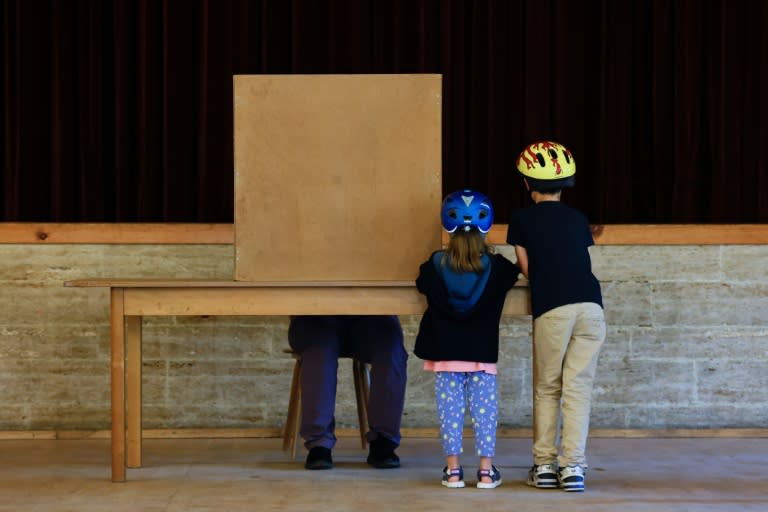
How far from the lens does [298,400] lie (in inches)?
192

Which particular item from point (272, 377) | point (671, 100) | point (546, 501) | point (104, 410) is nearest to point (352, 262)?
point (546, 501)

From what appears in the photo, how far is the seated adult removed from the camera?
4566mm

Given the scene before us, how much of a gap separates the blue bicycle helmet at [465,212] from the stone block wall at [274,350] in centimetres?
142

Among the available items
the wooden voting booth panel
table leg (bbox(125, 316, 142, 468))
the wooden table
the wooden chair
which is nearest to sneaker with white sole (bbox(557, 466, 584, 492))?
the wooden table

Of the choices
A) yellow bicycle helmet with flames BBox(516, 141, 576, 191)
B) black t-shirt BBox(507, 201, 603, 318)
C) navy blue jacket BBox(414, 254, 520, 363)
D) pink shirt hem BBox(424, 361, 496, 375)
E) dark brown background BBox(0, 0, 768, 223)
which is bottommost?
A: pink shirt hem BBox(424, 361, 496, 375)

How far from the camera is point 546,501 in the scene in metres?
3.96

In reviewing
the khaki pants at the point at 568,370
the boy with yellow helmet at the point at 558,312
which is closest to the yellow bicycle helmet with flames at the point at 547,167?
the boy with yellow helmet at the point at 558,312

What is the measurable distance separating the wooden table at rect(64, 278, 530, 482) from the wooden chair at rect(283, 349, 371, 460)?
57 centimetres

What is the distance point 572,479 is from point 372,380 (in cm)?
90

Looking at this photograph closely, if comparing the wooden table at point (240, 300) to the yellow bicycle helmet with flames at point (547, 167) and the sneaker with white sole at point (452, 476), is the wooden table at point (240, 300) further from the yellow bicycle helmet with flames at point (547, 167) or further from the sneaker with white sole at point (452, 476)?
the sneaker with white sole at point (452, 476)

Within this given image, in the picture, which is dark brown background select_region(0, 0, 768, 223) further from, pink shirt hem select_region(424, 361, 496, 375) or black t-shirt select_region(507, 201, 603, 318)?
pink shirt hem select_region(424, 361, 496, 375)

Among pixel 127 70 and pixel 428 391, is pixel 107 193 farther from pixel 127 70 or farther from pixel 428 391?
pixel 428 391

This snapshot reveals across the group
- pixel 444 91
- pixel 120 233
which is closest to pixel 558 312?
pixel 444 91

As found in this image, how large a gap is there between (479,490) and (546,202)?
0.99 metres
